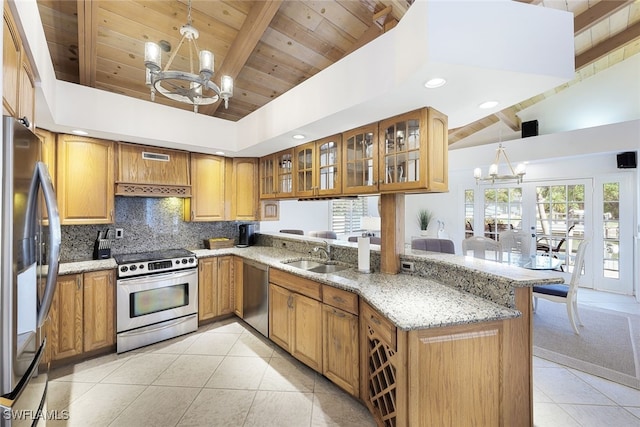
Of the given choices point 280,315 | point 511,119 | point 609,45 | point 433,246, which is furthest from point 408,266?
point 511,119

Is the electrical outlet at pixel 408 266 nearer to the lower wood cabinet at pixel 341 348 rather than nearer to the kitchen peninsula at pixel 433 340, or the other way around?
the kitchen peninsula at pixel 433 340

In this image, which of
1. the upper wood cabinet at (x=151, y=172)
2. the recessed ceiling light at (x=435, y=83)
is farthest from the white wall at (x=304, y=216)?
the recessed ceiling light at (x=435, y=83)

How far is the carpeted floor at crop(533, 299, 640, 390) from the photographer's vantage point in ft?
8.06

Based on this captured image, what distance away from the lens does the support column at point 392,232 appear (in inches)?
95.0

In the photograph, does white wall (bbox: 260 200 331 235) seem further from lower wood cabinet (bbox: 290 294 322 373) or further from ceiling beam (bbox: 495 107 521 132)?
ceiling beam (bbox: 495 107 521 132)

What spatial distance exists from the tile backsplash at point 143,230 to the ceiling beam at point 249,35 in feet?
Result: 6.17

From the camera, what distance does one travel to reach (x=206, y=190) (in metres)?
3.69

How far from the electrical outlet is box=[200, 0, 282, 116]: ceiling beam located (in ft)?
8.35

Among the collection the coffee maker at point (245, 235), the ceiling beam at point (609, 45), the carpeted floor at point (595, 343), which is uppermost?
the ceiling beam at point (609, 45)

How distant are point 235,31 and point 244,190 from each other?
1.96 m

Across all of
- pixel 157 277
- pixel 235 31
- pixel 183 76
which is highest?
pixel 235 31

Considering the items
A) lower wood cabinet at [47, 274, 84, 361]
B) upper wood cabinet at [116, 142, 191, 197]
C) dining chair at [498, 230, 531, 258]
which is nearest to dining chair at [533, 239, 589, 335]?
dining chair at [498, 230, 531, 258]

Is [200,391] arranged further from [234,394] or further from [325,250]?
[325,250]

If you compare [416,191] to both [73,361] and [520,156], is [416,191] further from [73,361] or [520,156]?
[520,156]
